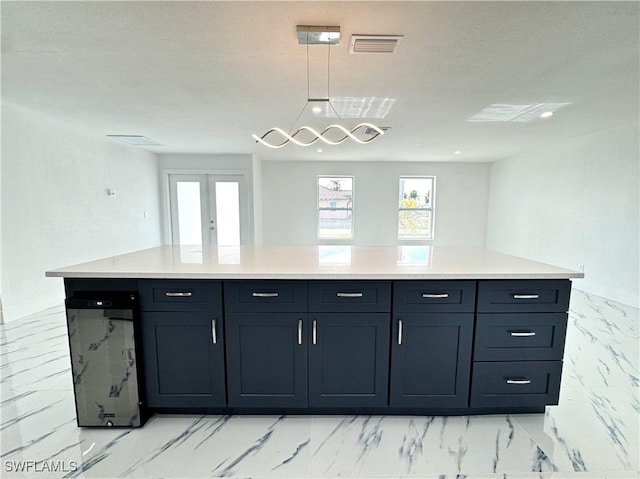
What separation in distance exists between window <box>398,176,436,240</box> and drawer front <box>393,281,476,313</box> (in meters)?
5.47

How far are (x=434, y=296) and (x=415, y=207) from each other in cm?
567

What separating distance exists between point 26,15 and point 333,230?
583 cm

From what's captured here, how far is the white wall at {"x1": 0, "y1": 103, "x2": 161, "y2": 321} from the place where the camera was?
318 cm

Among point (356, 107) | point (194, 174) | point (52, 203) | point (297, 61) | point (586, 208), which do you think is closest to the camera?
point (297, 61)

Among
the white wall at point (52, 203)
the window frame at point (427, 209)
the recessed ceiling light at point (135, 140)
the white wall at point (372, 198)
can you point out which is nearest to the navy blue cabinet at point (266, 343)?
the white wall at point (52, 203)

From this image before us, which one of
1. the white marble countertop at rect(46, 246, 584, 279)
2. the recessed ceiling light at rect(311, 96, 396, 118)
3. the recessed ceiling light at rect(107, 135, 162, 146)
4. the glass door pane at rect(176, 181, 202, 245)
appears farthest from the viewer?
the glass door pane at rect(176, 181, 202, 245)

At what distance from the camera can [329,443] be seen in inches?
63.6

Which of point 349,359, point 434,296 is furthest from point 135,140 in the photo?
point 434,296

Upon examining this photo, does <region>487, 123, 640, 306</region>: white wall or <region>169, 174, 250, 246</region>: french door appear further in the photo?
<region>169, 174, 250, 246</region>: french door

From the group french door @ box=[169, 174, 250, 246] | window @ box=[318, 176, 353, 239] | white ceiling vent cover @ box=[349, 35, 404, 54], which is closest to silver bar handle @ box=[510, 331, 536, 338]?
white ceiling vent cover @ box=[349, 35, 404, 54]

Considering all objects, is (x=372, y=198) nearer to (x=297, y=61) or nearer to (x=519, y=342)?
(x=297, y=61)

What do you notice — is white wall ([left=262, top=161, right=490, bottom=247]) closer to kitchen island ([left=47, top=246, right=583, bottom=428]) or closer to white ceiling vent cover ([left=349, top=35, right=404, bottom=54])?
white ceiling vent cover ([left=349, top=35, right=404, bottom=54])

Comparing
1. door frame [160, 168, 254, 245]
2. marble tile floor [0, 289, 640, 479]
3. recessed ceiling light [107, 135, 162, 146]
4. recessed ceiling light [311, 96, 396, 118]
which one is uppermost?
recessed ceiling light [311, 96, 396, 118]

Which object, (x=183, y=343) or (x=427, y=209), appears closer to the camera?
(x=183, y=343)
